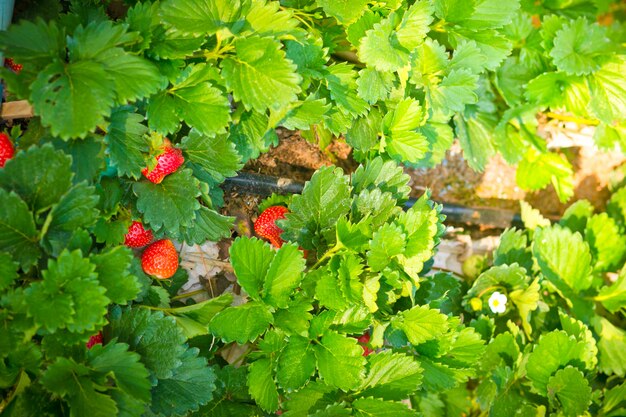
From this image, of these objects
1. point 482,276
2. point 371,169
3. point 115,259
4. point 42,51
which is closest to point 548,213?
point 482,276

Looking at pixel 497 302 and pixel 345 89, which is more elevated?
pixel 345 89

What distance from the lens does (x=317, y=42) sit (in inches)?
51.7

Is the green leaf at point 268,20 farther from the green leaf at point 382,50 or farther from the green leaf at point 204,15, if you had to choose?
the green leaf at point 382,50

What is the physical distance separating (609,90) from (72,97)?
5.03 ft

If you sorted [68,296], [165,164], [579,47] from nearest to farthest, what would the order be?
[68,296]
[165,164]
[579,47]

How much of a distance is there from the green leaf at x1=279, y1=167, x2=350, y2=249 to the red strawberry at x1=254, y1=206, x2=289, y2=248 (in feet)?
0.22

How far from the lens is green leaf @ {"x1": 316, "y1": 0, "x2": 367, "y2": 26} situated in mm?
1274

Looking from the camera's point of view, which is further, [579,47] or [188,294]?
[579,47]

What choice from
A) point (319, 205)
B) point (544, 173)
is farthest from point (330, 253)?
point (544, 173)

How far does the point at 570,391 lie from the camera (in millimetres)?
1523

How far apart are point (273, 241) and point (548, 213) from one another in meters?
1.15

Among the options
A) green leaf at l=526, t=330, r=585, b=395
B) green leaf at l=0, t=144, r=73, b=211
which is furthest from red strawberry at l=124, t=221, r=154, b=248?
green leaf at l=526, t=330, r=585, b=395

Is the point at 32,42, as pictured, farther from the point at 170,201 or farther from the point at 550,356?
the point at 550,356

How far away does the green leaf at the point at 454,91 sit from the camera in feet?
4.70
